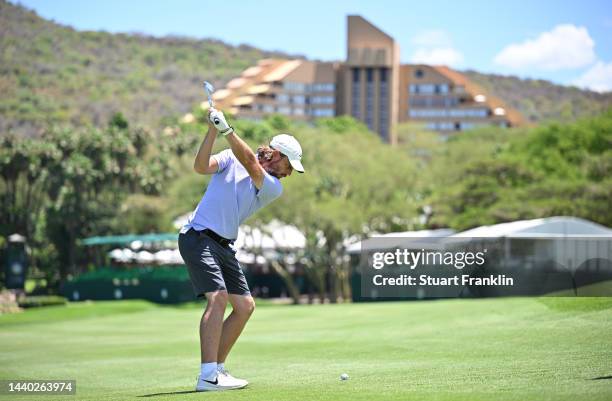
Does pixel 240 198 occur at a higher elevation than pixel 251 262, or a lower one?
higher

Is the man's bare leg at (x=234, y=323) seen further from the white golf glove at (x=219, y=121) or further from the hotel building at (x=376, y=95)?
the hotel building at (x=376, y=95)

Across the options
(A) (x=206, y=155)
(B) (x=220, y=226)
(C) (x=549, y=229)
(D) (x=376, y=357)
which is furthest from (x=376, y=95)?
(A) (x=206, y=155)

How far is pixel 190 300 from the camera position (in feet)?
170

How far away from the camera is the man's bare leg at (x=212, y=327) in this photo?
31.3 ft

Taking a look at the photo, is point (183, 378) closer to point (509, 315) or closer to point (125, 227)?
point (509, 315)

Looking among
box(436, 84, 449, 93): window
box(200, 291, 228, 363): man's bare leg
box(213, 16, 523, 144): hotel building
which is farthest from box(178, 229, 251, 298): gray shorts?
box(436, 84, 449, 93): window

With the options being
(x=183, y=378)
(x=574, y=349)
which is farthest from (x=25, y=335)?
(x=574, y=349)

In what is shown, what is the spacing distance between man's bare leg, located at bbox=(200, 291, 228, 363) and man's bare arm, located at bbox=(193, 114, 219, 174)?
1.10 metres

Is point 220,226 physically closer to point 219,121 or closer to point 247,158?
point 247,158

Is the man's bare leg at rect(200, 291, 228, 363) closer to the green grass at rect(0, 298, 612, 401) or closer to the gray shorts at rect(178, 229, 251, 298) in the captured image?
the gray shorts at rect(178, 229, 251, 298)

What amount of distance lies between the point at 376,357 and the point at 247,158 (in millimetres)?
5032

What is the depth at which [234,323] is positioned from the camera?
10016mm

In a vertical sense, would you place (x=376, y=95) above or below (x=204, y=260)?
above

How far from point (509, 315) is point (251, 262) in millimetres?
43450
